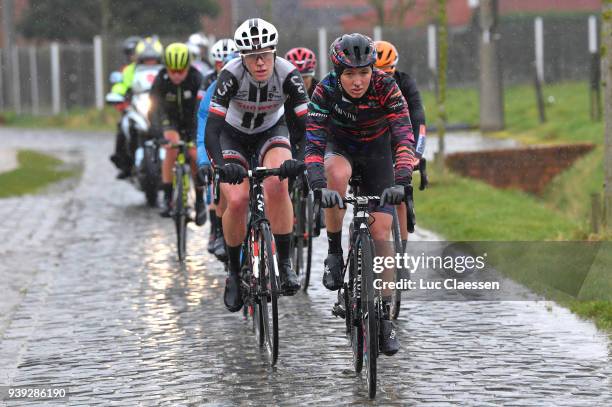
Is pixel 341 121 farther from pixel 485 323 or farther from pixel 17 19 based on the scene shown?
pixel 17 19

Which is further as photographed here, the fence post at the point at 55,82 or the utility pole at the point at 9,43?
the utility pole at the point at 9,43

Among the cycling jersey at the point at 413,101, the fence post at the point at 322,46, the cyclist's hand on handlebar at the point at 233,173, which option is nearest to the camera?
the cyclist's hand on handlebar at the point at 233,173

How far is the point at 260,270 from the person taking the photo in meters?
9.11

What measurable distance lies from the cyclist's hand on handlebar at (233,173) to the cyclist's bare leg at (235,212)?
0.48m

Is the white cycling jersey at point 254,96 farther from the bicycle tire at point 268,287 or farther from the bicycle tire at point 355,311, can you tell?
the bicycle tire at point 355,311

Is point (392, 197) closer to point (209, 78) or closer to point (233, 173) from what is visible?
point (233, 173)

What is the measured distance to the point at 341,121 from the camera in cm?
895

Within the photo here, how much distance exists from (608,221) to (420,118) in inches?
118

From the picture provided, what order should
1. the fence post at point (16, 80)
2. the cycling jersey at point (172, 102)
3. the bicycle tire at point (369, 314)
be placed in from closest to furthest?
the bicycle tire at point (369, 314) → the cycling jersey at point (172, 102) → the fence post at point (16, 80)

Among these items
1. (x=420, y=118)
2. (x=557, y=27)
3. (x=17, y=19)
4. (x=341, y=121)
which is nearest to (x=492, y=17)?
(x=557, y=27)

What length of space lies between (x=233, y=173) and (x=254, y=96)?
889 mm

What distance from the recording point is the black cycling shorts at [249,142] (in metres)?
10.0

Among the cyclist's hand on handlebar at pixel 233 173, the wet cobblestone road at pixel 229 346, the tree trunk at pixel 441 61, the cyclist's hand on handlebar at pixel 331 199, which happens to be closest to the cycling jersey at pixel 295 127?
the cyclist's hand on handlebar at pixel 233 173

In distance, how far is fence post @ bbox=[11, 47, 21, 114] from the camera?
49781 mm
